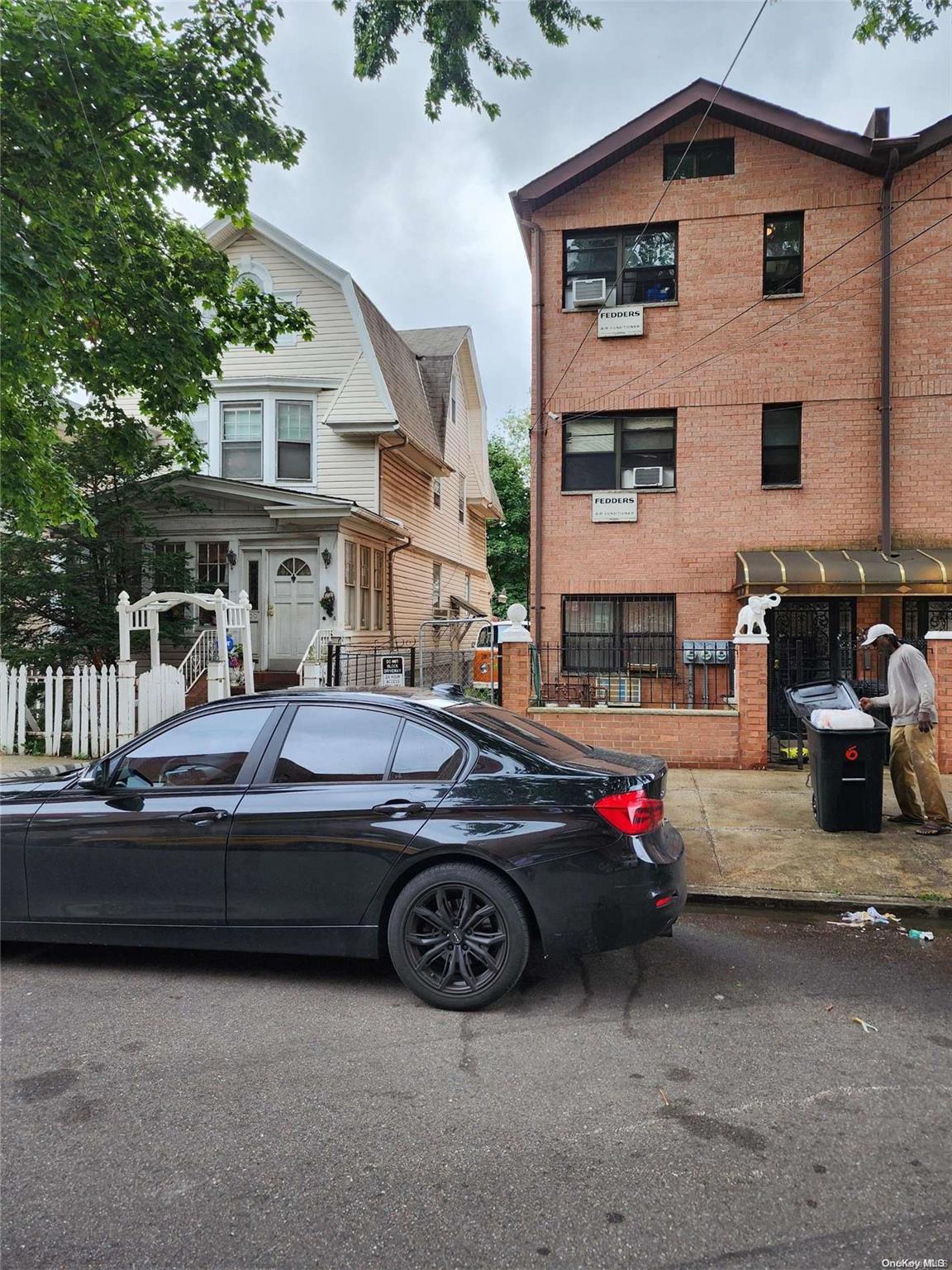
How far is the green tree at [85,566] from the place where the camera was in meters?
12.8

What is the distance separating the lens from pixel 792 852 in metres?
6.61

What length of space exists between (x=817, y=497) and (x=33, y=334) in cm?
1086

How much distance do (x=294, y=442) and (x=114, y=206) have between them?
793cm

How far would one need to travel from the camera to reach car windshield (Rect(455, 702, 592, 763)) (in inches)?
169

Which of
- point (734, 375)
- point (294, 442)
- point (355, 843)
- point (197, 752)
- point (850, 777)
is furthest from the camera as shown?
point (294, 442)

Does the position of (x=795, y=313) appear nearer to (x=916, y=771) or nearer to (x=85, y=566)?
(x=916, y=771)

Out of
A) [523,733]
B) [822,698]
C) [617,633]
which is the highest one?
[617,633]

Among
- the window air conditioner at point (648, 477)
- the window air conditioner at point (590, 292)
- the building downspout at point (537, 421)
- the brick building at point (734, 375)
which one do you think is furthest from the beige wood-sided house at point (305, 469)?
the window air conditioner at point (648, 477)

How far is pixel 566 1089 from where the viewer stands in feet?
10.2

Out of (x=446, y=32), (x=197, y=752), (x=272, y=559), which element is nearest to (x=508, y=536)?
(x=272, y=559)

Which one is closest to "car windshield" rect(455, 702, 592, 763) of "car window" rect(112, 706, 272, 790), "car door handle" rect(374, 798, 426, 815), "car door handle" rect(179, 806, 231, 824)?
"car door handle" rect(374, 798, 426, 815)

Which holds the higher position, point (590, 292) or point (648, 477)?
point (590, 292)

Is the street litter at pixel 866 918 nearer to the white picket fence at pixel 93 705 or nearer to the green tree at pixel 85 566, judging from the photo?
the white picket fence at pixel 93 705

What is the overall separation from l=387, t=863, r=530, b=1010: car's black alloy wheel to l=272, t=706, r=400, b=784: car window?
2.15ft
